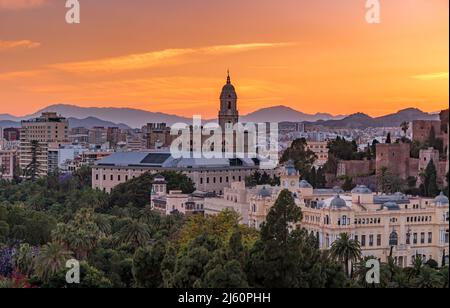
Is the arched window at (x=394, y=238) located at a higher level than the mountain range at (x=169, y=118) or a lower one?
lower

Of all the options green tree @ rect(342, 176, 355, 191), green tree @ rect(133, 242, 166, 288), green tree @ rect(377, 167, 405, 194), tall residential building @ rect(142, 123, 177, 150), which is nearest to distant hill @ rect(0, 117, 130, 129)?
tall residential building @ rect(142, 123, 177, 150)

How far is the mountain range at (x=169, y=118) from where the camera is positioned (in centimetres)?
6003

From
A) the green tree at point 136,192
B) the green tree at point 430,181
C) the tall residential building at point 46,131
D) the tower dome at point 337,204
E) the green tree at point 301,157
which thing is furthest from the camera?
the tall residential building at point 46,131

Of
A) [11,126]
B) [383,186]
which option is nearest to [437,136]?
[383,186]

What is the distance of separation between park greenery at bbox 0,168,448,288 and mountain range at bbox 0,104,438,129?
2733cm

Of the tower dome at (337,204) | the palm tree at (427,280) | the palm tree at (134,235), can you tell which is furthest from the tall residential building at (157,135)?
the palm tree at (427,280)

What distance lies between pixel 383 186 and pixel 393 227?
1069cm

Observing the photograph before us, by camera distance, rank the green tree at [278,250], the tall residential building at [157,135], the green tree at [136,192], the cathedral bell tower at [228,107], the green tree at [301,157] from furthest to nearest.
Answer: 1. the tall residential building at [157,135]
2. the cathedral bell tower at [228,107]
3. the green tree at [301,157]
4. the green tree at [136,192]
5. the green tree at [278,250]

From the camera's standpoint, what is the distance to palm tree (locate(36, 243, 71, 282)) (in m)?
18.1

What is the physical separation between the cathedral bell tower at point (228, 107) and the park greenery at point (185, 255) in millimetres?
21589

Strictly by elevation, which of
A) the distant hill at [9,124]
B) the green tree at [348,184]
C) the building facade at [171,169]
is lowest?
the green tree at [348,184]

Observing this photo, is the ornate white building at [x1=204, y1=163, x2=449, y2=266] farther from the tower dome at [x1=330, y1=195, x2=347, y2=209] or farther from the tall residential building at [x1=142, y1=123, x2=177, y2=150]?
the tall residential building at [x1=142, y1=123, x2=177, y2=150]

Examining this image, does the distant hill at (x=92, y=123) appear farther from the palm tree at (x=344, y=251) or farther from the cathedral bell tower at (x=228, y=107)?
the palm tree at (x=344, y=251)

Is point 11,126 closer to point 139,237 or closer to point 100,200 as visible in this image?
point 100,200
